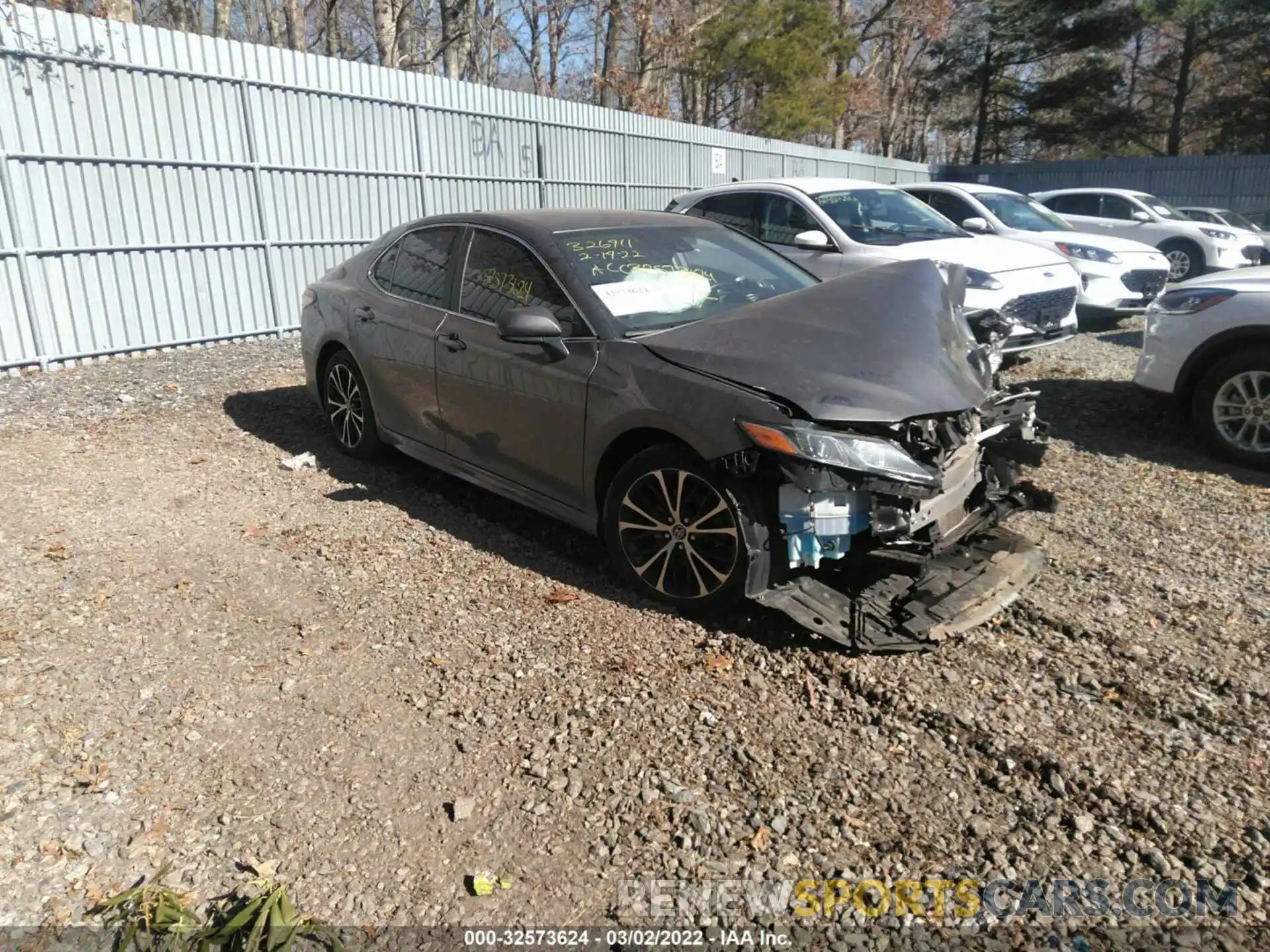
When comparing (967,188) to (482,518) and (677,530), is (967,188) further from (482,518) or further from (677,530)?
(677,530)

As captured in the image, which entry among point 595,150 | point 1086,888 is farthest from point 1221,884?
point 595,150

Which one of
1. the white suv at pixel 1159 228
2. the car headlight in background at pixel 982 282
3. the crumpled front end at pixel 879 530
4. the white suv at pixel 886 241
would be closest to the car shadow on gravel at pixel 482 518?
the crumpled front end at pixel 879 530

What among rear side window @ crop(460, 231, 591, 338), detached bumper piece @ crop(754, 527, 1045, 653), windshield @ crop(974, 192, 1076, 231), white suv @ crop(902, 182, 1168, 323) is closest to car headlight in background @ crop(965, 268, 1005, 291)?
white suv @ crop(902, 182, 1168, 323)

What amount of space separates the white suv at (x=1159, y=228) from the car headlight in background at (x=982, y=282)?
897 cm

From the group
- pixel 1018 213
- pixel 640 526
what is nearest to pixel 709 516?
pixel 640 526

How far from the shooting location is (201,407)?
7.35 metres

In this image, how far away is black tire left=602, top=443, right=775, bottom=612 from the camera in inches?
140

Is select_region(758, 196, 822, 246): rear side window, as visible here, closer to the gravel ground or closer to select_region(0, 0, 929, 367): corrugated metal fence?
the gravel ground

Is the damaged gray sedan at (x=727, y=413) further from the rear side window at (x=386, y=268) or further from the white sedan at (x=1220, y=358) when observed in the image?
the white sedan at (x=1220, y=358)

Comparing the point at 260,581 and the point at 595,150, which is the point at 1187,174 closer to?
the point at 595,150

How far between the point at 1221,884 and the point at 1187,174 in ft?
96.2

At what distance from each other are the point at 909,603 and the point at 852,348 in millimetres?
1052

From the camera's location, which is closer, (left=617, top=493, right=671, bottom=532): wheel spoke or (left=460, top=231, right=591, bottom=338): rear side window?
(left=617, top=493, right=671, bottom=532): wheel spoke

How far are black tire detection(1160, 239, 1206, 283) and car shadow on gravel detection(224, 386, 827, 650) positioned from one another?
14.1m
